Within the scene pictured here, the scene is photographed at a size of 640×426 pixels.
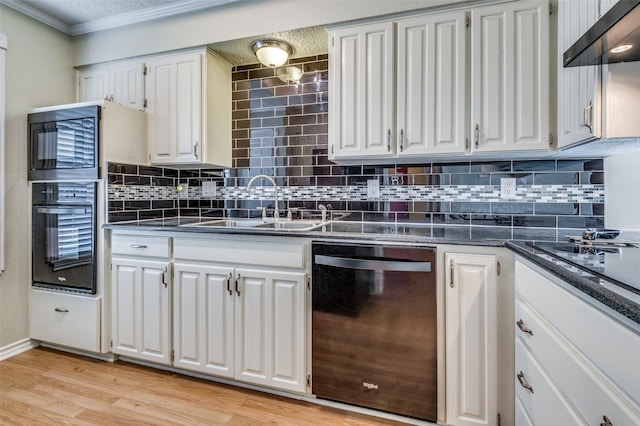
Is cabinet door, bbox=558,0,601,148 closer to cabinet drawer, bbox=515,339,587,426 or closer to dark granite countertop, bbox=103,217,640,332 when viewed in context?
dark granite countertop, bbox=103,217,640,332

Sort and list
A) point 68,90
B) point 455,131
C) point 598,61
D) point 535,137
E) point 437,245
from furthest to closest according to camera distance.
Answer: point 68,90 < point 455,131 < point 535,137 < point 437,245 < point 598,61

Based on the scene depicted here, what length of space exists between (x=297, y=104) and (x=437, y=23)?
1081 mm

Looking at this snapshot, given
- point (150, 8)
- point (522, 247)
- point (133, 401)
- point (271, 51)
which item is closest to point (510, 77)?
point (522, 247)

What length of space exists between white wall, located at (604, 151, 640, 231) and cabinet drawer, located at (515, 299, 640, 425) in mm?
870

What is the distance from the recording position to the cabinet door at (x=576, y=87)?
1.24 metres

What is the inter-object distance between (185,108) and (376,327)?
196 centimetres

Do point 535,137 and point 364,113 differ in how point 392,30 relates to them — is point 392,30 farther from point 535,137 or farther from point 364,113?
point 535,137

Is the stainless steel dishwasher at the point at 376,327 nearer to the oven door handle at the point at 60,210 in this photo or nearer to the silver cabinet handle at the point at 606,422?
the silver cabinet handle at the point at 606,422

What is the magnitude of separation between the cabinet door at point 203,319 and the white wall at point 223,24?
157 cm

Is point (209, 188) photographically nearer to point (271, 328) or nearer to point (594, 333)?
point (271, 328)

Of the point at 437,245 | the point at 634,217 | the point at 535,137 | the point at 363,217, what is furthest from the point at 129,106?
the point at 634,217

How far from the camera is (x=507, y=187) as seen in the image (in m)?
2.02

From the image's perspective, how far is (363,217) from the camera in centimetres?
234

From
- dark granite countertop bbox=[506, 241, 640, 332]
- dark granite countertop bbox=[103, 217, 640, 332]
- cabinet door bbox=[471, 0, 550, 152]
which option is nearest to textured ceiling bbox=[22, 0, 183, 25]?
dark granite countertop bbox=[103, 217, 640, 332]
